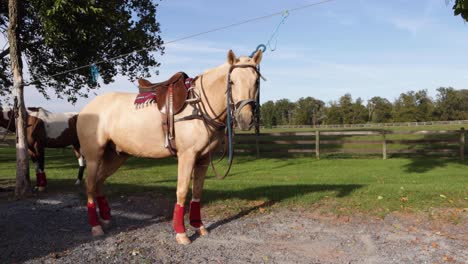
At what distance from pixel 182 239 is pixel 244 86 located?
2188 millimetres

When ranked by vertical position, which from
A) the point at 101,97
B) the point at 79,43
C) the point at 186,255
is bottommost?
the point at 186,255

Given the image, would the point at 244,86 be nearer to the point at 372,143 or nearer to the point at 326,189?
the point at 326,189

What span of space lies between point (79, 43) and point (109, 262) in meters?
10.2

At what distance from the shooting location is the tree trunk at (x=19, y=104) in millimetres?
8023

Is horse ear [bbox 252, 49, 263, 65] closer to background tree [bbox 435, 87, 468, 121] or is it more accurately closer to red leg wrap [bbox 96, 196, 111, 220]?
red leg wrap [bbox 96, 196, 111, 220]

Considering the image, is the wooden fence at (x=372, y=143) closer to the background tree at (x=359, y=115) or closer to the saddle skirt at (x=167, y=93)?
the saddle skirt at (x=167, y=93)

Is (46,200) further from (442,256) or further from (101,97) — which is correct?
(442,256)

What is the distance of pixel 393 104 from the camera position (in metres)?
128

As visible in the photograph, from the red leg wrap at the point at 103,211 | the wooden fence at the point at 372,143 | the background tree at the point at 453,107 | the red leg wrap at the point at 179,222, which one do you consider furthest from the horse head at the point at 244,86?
the background tree at the point at 453,107

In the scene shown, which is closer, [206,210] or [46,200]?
[206,210]

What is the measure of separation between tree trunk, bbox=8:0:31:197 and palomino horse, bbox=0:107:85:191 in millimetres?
935

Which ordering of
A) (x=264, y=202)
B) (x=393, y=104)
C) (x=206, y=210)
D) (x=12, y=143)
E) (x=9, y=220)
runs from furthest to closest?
(x=393, y=104)
(x=12, y=143)
(x=264, y=202)
(x=206, y=210)
(x=9, y=220)

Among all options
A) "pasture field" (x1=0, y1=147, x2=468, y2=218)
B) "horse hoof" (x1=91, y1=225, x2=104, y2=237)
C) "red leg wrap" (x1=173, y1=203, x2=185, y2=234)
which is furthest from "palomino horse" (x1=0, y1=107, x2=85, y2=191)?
"red leg wrap" (x1=173, y1=203, x2=185, y2=234)

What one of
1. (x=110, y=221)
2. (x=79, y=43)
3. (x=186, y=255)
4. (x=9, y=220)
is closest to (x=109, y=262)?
(x=186, y=255)
